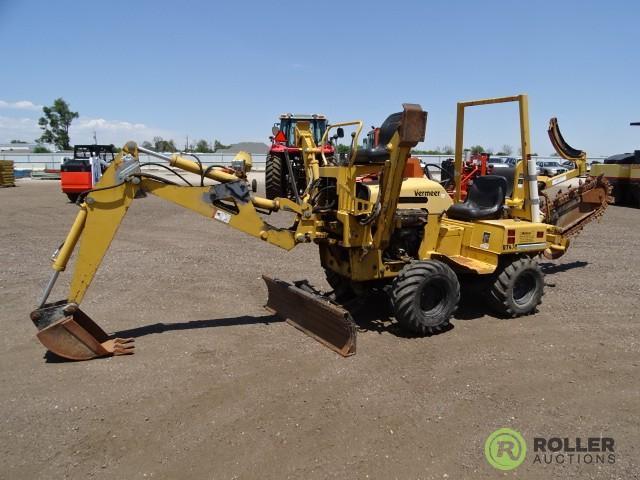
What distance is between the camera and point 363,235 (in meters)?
5.44

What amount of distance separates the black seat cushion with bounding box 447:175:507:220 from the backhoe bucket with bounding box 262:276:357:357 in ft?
7.31

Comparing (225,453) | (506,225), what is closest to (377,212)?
(506,225)

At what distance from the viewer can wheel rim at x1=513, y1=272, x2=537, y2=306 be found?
20.5ft

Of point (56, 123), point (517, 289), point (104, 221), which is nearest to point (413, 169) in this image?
point (517, 289)

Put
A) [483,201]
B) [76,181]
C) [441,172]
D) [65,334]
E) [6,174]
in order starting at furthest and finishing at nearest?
1. [6,174]
2. [76,181]
3. [441,172]
4. [483,201]
5. [65,334]

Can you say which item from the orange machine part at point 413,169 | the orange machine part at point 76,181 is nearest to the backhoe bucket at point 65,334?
the orange machine part at point 413,169

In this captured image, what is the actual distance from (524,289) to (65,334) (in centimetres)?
516

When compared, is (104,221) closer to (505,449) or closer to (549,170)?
(505,449)

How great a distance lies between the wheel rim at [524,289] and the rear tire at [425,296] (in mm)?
1164

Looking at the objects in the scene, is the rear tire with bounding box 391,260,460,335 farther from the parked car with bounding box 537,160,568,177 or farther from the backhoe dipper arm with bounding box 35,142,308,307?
the parked car with bounding box 537,160,568,177

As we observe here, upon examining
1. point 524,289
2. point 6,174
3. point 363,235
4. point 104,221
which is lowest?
point 524,289

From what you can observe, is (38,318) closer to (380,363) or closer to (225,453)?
(225,453)

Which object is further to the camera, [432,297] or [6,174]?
[6,174]

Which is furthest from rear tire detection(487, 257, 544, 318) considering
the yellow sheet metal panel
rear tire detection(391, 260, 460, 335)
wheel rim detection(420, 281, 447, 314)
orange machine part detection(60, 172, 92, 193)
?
the yellow sheet metal panel
